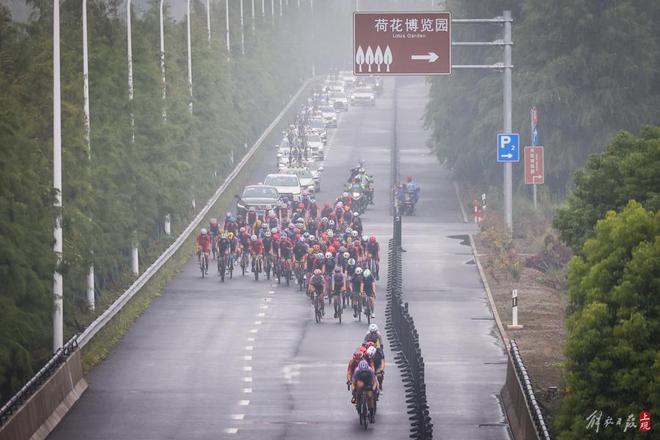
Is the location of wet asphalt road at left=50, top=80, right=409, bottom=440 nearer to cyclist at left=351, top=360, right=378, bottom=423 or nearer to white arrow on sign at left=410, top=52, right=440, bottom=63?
cyclist at left=351, top=360, right=378, bottom=423

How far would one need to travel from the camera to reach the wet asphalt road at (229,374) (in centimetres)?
2869

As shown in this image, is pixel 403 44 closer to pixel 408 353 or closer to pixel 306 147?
pixel 408 353

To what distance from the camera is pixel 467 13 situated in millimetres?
73875

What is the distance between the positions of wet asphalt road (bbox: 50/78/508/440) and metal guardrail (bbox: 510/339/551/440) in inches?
39.4

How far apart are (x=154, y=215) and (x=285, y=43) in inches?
3268

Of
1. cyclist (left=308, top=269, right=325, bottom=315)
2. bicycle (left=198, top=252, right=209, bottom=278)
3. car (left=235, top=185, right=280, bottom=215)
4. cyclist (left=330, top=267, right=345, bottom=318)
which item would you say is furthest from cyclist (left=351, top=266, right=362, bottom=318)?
car (left=235, top=185, right=280, bottom=215)

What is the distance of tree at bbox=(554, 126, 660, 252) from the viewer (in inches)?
1299

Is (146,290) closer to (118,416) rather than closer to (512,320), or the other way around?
(512,320)

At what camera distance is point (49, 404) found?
1146 inches

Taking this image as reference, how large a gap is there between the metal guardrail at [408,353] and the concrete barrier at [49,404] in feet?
19.0

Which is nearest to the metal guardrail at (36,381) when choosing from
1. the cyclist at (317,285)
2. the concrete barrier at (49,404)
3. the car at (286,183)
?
the concrete barrier at (49,404)

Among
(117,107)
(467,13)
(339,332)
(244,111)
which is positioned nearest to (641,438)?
(339,332)

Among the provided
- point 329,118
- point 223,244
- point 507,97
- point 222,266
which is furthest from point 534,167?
point 329,118

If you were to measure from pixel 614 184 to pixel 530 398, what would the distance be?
8783 mm
